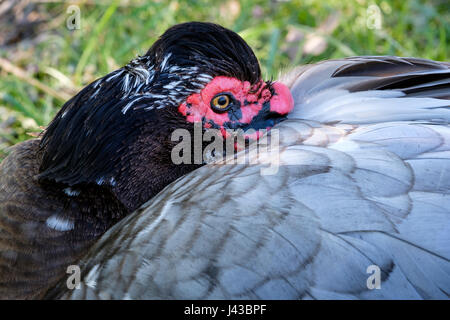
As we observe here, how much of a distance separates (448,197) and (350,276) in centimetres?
46

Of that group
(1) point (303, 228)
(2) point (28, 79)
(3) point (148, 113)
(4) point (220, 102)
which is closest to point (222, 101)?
(4) point (220, 102)

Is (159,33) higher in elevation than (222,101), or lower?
higher

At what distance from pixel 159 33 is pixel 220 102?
219 centimetres

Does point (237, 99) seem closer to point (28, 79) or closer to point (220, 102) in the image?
point (220, 102)

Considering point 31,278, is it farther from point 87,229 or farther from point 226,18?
point 226,18

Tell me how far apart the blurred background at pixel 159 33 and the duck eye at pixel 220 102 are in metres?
1.72

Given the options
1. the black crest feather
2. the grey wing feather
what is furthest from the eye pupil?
the grey wing feather

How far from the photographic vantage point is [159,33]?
438 cm

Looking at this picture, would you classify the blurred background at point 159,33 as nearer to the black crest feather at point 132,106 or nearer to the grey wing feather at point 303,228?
the black crest feather at point 132,106

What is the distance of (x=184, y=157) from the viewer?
7.87 feet

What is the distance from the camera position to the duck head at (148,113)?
2.24 m

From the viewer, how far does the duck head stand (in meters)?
2.24

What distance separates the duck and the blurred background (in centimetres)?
169
